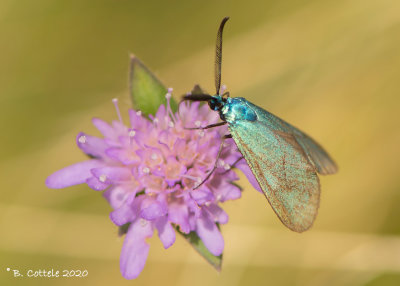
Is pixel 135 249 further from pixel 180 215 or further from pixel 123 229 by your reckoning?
pixel 180 215

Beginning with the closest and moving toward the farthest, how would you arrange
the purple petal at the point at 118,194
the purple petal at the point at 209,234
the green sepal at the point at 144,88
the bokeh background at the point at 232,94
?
the purple petal at the point at 209,234
the purple petal at the point at 118,194
the green sepal at the point at 144,88
the bokeh background at the point at 232,94

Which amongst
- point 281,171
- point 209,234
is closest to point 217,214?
point 209,234

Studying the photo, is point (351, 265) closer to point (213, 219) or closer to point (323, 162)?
point (323, 162)

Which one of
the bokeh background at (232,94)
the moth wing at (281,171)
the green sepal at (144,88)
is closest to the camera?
the moth wing at (281,171)

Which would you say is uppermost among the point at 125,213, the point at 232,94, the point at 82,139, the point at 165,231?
the point at 232,94

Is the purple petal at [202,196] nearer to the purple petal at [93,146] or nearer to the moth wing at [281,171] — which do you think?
the moth wing at [281,171]

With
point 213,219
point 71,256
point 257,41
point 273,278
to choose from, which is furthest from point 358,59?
point 71,256

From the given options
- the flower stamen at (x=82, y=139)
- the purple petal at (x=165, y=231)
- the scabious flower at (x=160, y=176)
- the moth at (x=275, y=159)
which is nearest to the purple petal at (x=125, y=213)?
the scabious flower at (x=160, y=176)

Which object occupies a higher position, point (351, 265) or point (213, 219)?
point (213, 219)
